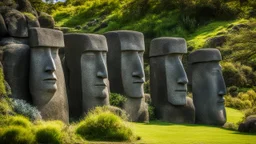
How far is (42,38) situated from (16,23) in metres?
1.04

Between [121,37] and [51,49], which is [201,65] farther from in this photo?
[51,49]

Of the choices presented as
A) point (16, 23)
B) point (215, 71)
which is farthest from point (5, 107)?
point (215, 71)

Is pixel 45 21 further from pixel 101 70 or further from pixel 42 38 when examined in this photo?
pixel 101 70

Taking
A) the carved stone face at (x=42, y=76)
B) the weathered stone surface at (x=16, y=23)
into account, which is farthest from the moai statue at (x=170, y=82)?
the weathered stone surface at (x=16, y=23)

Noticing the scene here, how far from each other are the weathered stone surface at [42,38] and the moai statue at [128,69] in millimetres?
3949

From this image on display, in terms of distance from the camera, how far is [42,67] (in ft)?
48.4

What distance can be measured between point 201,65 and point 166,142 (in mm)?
8990

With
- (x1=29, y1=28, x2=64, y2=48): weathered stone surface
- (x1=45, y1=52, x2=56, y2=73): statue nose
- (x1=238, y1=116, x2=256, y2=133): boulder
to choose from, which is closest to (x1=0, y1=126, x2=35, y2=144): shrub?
(x1=45, y1=52, x2=56, y2=73): statue nose

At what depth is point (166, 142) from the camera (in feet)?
41.3

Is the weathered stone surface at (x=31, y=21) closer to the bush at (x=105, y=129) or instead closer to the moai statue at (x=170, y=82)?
the bush at (x=105, y=129)

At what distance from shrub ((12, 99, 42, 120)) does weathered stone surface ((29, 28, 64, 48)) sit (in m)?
1.95

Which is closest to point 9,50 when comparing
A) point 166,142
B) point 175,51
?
point 166,142

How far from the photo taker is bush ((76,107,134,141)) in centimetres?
1300

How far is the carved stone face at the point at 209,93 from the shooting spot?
68.1ft
